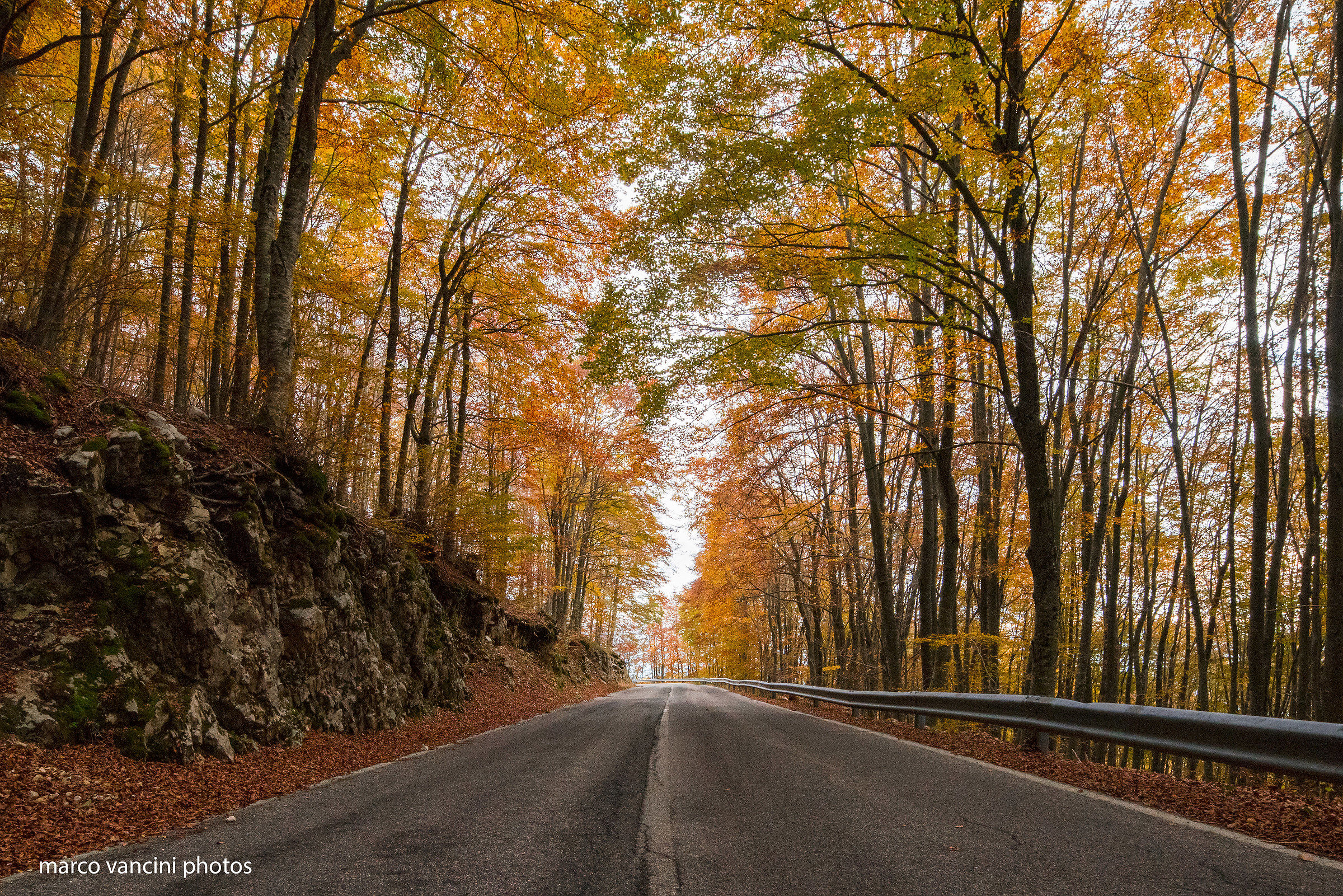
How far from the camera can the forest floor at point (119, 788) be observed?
9.71 ft

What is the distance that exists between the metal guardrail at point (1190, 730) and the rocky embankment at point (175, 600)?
21.7 ft

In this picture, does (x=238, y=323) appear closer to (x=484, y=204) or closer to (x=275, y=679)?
(x=484, y=204)

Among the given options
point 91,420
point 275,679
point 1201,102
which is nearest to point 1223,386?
point 1201,102

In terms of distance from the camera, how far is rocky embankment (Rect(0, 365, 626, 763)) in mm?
4195

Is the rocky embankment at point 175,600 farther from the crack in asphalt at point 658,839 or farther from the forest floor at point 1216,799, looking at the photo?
the forest floor at point 1216,799

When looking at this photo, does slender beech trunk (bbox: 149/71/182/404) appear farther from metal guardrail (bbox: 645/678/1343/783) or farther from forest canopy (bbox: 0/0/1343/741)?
metal guardrail (bbox: 645/678/1343/783)

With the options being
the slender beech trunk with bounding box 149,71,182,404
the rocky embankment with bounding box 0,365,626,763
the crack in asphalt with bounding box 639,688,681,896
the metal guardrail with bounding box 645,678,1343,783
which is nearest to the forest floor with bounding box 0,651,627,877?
→ the rocky embankment with bounding box 0,365,626,763

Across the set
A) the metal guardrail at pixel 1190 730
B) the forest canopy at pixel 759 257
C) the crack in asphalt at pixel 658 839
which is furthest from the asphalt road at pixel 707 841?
the forest canopy at pixel 759 257

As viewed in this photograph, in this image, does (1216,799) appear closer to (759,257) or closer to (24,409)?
(759,257)

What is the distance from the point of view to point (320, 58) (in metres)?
8.34

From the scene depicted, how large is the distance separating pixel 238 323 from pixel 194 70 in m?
4.03

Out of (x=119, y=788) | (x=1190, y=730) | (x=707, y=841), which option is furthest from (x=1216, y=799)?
(x=119, y=788)

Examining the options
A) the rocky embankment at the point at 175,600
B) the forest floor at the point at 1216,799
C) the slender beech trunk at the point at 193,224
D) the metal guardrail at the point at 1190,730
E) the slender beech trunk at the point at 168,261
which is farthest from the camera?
the slender beech trunk at the point at 193,224

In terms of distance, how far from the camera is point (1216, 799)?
369 centimetres
